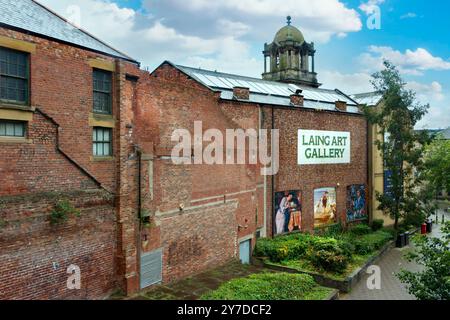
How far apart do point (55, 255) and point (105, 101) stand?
5003 millimetres

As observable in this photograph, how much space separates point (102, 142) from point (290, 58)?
28.8 m

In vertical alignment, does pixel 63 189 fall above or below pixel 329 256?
above

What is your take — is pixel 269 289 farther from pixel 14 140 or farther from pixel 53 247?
pixel 14 140

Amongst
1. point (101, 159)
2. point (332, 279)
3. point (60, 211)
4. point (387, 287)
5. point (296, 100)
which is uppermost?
point (296, 100)

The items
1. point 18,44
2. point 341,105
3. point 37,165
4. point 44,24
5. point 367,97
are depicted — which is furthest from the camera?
point 367,97

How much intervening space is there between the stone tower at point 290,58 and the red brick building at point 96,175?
64.5ft

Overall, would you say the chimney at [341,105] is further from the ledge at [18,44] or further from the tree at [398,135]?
the ledge at [18,44]

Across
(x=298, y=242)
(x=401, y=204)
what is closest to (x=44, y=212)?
(x=298, y=242)

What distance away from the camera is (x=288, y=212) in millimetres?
23328

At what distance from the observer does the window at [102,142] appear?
40.0ft

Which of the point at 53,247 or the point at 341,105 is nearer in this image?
the point at 53,247

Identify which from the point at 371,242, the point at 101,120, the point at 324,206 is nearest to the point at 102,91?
the point at 101,120

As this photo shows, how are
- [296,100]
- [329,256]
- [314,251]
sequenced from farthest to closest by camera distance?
[296,100]
[314,251]
[329,256]

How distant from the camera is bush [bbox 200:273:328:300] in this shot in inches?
506
